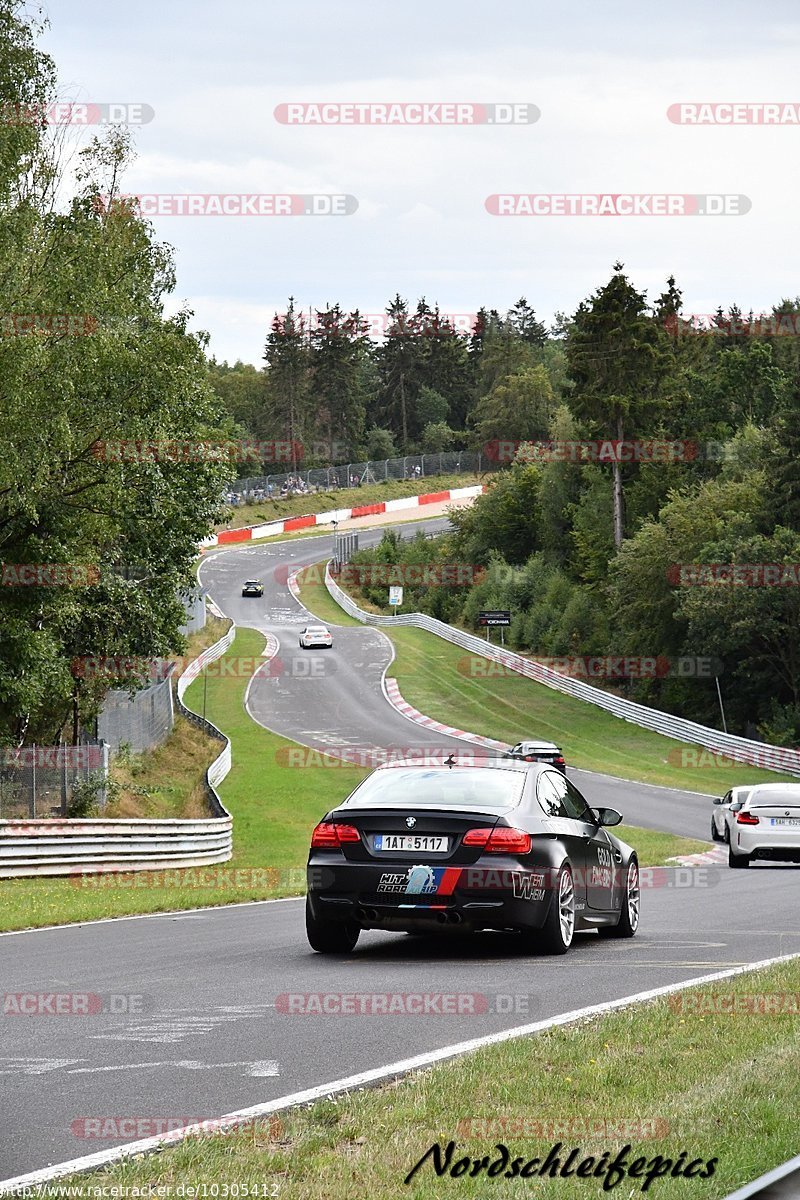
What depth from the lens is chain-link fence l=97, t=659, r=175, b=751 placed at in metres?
38.8

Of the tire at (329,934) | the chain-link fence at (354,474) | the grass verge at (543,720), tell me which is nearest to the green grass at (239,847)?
the tire at (329,934)

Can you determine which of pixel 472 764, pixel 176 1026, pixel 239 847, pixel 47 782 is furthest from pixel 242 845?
pixel 176 1026

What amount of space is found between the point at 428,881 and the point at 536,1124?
4990 millimetres

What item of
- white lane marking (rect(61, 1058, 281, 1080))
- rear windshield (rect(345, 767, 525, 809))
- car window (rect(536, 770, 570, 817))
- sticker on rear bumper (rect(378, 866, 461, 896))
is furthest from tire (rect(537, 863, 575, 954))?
white lane marking (rect(61, 1058, 281, 1080))

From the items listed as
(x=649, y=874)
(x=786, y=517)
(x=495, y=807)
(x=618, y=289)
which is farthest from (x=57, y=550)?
(x=618, y=289)

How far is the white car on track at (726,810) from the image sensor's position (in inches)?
1098

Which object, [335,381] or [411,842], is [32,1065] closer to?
[411,842]

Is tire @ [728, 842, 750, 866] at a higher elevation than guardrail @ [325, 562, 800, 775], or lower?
higher

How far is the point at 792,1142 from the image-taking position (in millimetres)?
5293

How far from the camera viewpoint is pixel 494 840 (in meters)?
10.7

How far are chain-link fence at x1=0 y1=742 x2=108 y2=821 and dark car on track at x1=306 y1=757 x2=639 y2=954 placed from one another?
41.4 ft

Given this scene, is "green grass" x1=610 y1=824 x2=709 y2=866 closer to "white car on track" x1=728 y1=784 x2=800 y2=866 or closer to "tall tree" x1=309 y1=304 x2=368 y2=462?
"white car on track" x1=728 y1=784 x2=800 y2=866

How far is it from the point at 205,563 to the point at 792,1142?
357 ft

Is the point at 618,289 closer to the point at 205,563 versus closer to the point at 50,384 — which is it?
the point at 205,563
